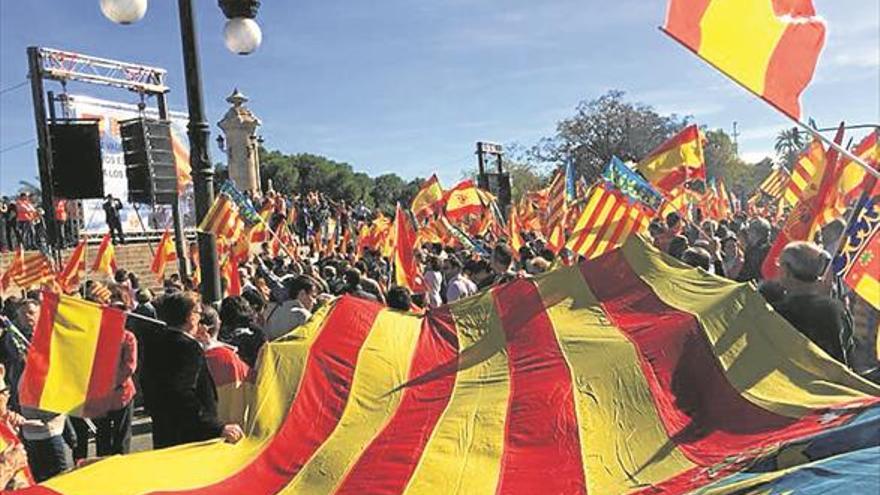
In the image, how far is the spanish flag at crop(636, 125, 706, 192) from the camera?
38.0 feet

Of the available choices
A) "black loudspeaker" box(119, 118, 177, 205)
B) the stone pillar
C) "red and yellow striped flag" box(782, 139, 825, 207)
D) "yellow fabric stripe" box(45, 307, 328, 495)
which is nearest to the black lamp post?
"yellow fabric stripe" box(45, 307, 328, 495)

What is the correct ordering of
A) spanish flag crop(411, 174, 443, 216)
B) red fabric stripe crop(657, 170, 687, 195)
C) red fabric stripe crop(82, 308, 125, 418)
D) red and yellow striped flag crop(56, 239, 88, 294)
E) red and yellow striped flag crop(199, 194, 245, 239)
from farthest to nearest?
1. spanish flag crop(411, 174, 443, 216)
2. red and yellow striped flag crop(56, 239, 88, 294)
3. red fabric stripe crop(657, 170, 687, 195)
4. red and yellow striped flag crop(199, 194, 245, 239)
5. red fabric stripe crop(82, 308, 125, 418)

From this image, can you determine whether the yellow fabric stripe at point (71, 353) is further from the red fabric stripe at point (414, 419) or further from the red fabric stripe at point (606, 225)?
the red fabric stripe at point (606, 225)

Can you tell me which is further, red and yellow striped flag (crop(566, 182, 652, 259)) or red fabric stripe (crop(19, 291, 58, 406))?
red and yellow striped flag (crop(566, 182, 652, 259))

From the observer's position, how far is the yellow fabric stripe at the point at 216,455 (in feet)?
11.9

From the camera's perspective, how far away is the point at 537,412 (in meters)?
4.09

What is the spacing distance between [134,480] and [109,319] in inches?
64.6

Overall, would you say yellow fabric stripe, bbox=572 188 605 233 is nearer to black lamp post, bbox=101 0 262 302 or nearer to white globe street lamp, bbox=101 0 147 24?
black lamp post, bbox=101 0 262 302

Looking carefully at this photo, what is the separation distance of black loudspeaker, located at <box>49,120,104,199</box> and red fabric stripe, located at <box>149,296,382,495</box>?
9529 mm

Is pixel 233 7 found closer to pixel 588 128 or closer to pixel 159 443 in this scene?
pixel 159 443

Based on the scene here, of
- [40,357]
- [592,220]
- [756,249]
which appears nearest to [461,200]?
[592,220]

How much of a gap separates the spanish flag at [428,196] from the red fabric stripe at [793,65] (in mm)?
12489

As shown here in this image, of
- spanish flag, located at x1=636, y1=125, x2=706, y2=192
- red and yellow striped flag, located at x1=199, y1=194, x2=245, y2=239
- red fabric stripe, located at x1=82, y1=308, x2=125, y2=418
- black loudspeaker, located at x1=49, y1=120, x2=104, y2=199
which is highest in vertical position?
black loudspeaker, located at x1=49, y1=120, x2=104, y2=199

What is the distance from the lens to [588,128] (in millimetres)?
63438
